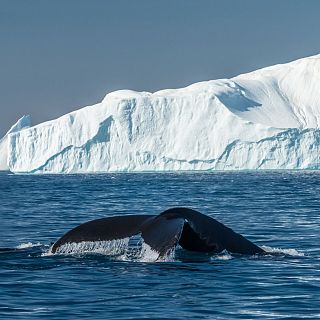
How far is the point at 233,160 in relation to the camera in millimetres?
89250

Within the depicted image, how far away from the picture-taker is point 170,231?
27.8 ft

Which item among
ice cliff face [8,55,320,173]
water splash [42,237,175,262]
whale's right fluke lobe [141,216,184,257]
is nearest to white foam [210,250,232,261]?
water splash [42,237,175,262]

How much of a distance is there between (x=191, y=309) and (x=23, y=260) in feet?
11.3

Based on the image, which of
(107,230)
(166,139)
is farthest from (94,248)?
(166,139)

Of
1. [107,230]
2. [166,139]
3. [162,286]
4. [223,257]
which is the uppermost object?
[166,139]

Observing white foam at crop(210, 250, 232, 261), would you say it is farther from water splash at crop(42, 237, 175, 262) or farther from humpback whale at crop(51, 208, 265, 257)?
water splash at crop(42, 237, 175, 262)

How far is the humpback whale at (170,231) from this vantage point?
8660 mm

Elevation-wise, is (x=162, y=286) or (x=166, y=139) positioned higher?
(x=166, y=139)

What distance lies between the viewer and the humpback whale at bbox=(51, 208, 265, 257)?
28.4 feet

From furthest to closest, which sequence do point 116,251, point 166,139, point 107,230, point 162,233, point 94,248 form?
point 166,139 → point 116,251 → point 94,248 → point 107,230 → point 162,233

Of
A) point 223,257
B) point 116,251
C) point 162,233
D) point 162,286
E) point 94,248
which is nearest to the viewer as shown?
point 162,286

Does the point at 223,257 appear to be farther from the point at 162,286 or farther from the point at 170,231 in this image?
the point at 162,286

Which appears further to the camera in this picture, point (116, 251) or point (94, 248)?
point (116, 251)

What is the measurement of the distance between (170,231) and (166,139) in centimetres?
8321
